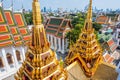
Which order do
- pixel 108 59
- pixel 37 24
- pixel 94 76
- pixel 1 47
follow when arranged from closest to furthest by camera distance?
1. pixel 37 24
2. pixel 94 76
3. pixel 1 47
4. pixel 108 59

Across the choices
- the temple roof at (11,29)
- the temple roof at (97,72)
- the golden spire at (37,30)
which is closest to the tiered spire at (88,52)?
the temple roof at (97,72)

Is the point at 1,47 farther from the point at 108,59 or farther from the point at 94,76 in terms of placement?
the point at 108,59

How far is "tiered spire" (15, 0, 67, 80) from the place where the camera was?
668 cm

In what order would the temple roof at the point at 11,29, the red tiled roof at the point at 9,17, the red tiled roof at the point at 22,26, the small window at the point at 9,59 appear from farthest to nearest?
1. the red tiled roof at the point at 22,26
2. the red tiled roof at the point at 9,17
3. the small window at the point at 9,59
4. the temple roof at the point at 11,29

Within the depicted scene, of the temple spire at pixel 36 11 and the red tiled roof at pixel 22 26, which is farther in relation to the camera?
the red tiled roof at pixel 22 26

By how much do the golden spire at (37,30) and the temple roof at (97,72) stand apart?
13.4 feet

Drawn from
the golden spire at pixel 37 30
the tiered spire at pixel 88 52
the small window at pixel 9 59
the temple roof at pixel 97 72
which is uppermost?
the golden spire at pixel 37 30

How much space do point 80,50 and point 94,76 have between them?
8.00 ft

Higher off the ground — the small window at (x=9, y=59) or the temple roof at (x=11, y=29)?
the temple roof at (x=11, y=29)

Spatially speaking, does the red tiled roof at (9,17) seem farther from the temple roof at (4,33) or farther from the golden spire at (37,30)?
the golden spire at (37,30)

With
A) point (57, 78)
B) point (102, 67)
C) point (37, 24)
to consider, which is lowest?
point (102, 67)

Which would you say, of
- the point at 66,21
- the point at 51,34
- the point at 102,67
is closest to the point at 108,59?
the point at 102,67

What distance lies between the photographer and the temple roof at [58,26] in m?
23.0

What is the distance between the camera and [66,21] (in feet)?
76.8
